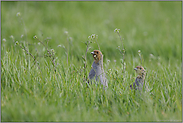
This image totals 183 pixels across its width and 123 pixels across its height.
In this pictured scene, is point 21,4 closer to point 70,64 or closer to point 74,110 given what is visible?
point 70,64

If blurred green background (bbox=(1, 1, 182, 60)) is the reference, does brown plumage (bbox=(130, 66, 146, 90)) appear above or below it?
below

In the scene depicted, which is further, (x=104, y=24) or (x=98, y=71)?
(x=104, y=24)

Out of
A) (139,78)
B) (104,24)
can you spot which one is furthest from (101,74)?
(104,24)

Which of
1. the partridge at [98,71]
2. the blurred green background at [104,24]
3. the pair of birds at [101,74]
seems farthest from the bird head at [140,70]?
the blurred green background at [104,24]

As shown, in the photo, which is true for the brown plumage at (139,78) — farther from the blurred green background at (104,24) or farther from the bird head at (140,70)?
the blurred green background at (104,24)

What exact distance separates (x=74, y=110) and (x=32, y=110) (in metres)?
0.62

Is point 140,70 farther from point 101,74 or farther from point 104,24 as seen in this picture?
point 104,24

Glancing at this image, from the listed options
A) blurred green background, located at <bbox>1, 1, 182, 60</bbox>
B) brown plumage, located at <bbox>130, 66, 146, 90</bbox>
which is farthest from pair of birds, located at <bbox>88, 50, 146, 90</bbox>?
blurred green background, located at <bbox>1, 1, 182, 60</bbox>

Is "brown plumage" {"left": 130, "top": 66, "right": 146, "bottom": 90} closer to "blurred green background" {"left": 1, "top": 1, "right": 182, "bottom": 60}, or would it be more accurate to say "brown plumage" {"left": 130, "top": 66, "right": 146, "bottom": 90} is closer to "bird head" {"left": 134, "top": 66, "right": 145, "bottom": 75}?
"bird head" {"left": 134, "top": 66, "right": 145, "bottom": 75}

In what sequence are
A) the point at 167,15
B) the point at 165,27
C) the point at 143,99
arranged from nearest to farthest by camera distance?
the point at 143,99
the point at 165,27
the point at 167,15

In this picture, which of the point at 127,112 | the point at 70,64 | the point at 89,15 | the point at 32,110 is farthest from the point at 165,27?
the point at 32,110

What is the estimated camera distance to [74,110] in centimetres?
334

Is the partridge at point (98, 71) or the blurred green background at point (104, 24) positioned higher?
the blurred green background at point (104, 24)

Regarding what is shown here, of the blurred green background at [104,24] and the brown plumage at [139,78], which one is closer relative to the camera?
the brown plumage at [139,78]
